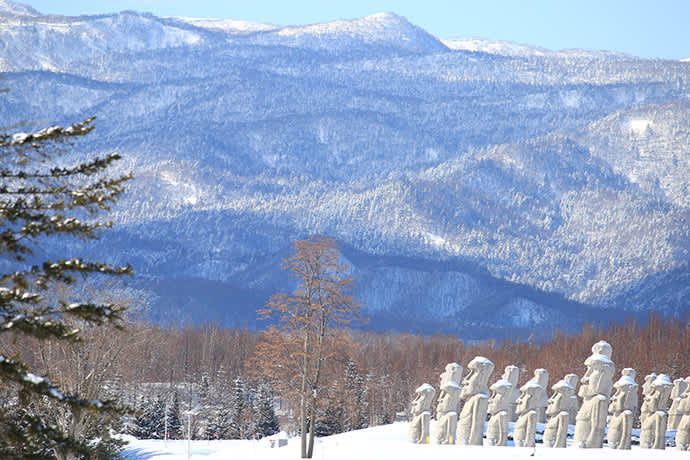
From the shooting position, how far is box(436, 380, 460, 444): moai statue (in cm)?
4406

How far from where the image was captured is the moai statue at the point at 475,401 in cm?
4409

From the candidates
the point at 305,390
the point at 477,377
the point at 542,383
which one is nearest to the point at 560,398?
the point at 477,377

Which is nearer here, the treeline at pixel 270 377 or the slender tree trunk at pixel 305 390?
the slender tree trunk at pixel 305 390

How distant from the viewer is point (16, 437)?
480 inches

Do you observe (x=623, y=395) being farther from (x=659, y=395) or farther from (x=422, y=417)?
(x=422, y=417)

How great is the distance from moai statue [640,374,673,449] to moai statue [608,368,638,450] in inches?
67.7

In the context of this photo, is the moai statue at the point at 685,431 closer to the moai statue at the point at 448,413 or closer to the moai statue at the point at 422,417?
the moai statue at the point at 448,413

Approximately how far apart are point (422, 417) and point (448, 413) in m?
2.81

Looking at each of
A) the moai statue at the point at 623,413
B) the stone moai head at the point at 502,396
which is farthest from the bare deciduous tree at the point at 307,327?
the moai statue at the point at 623,413

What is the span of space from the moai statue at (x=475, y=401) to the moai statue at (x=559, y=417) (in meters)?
2.99

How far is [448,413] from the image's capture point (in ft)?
146

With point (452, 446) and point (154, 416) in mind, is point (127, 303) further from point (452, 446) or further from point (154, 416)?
point (154, 416)

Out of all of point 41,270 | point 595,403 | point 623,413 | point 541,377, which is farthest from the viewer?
point 541,377

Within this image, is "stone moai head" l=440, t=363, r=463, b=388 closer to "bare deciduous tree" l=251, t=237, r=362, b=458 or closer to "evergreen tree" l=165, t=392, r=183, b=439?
"bare deciduous tree" l=251, t=237, r=362, b=458
